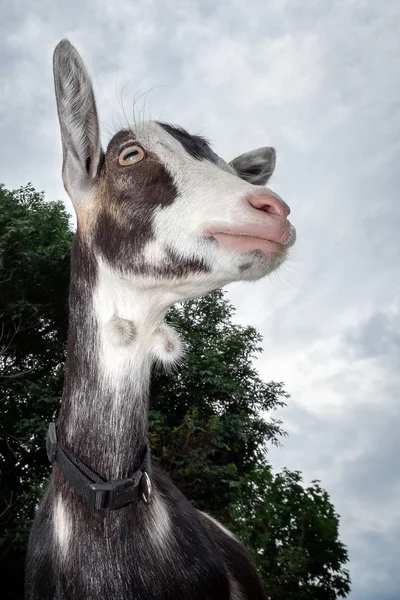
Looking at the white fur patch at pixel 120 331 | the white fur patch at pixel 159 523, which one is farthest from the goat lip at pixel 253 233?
the white fur patch at pixel 159 523

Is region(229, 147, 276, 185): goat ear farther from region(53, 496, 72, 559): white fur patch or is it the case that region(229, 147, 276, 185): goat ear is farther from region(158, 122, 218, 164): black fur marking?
region(53, 496, 72, 559): white fur patch

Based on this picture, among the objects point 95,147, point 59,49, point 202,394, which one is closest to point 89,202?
point 95,147

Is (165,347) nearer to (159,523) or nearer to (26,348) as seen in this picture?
(159,523)

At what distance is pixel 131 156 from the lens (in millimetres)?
2473

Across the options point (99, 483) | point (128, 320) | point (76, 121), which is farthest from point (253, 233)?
point (99, 483)

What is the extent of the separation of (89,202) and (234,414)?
38.0 feet

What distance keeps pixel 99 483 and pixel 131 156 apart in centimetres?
137

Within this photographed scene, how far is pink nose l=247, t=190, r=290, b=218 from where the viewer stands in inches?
85.0

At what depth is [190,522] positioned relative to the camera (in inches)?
101

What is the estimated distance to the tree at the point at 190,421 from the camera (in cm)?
828

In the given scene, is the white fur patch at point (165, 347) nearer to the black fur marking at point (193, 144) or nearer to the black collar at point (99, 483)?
the black collar at point (99, 483)

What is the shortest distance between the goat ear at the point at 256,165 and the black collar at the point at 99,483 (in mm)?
1732

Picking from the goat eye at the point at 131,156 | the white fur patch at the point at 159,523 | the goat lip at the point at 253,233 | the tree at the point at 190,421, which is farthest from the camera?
the tree at the point at 190,421

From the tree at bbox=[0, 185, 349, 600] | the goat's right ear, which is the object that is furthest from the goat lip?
the tree at bbox=[0, 185, 349, 600]
